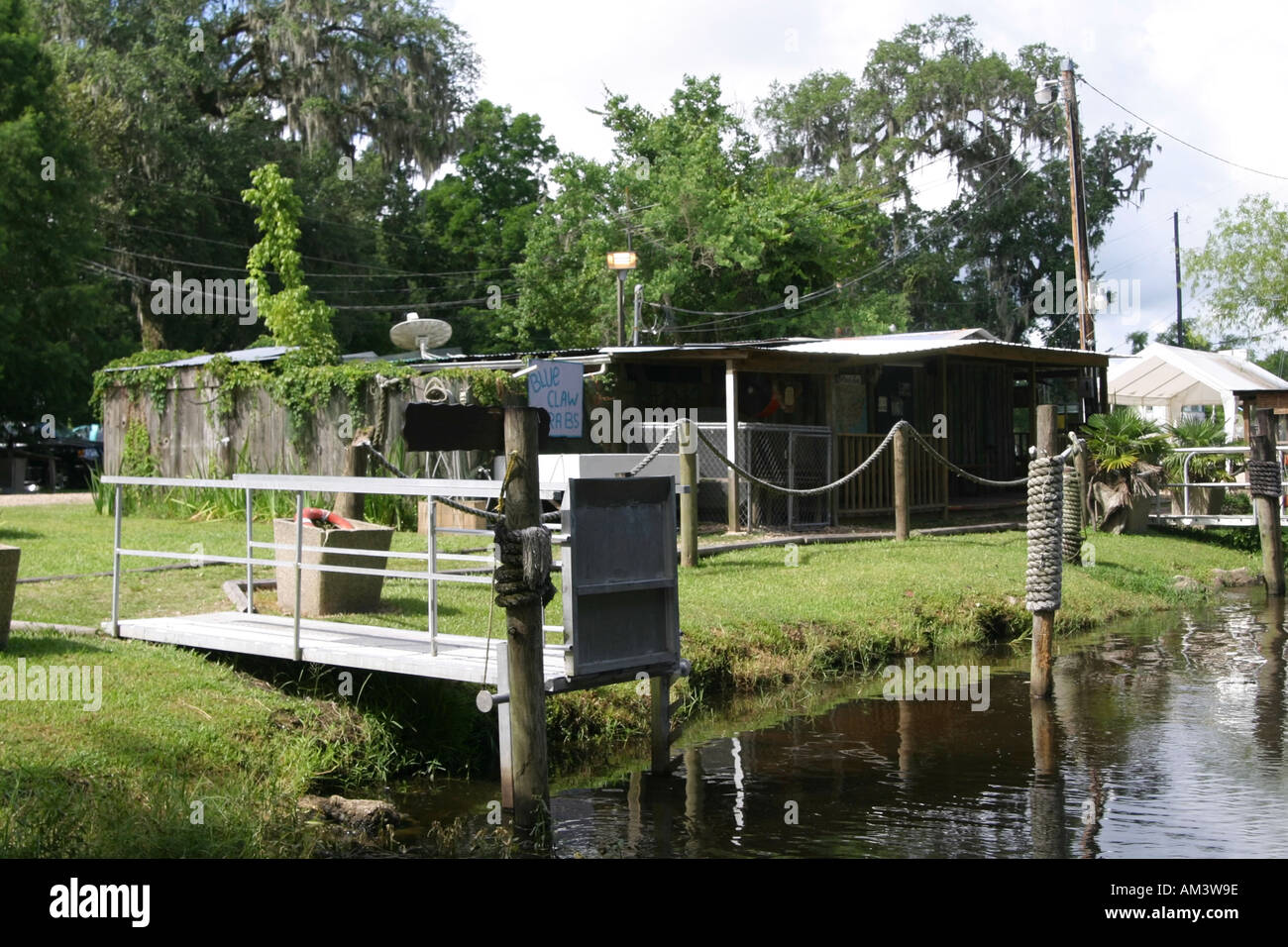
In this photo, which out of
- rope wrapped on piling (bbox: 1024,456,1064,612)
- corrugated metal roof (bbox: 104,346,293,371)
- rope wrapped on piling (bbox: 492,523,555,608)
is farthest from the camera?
corrugated metal roof (bbox: 104,346,293,371)

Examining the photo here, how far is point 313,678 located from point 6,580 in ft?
6.83

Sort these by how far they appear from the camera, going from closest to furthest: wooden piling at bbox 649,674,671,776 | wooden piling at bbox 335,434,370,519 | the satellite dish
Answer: wooden piling at bbox 649,674,671,776 → wooden piling at bbox 335,434,370,519 → the satellite dish

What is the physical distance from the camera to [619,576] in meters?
7.73

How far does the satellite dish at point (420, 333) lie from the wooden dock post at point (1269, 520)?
42.5 ft

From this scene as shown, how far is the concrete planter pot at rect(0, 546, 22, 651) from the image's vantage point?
8.56m

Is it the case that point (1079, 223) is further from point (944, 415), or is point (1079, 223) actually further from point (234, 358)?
point (234, 358)

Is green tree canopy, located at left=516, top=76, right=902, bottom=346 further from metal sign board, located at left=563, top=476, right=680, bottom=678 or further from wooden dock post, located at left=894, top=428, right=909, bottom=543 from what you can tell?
metal sign board, located at left=563, top=476, right=680, bottom=678

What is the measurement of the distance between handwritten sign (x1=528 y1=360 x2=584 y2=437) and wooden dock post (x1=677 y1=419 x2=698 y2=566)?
4.69m

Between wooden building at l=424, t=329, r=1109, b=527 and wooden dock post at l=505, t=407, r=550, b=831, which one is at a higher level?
wooden building at l=424, t=329, r=1109, b=527

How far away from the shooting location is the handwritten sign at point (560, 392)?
19219 mm

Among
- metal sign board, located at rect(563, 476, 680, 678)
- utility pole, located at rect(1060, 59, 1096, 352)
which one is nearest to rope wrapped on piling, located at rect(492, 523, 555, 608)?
metal sign board, located at rect(563, 476, 680, 678)

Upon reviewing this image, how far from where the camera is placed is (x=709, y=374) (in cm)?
2270

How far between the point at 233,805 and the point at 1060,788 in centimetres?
522

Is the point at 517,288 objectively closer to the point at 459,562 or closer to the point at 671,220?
the point at 671,220
